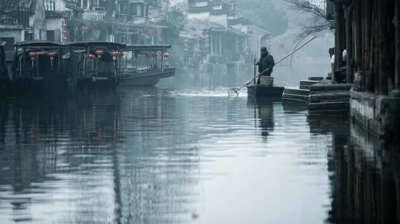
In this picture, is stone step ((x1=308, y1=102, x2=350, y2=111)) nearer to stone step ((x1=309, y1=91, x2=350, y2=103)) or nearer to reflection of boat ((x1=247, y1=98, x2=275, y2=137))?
stone step ((x1=309, y1=91, x2=350, y2=103))

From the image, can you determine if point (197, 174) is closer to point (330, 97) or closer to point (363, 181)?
point (363, 181)

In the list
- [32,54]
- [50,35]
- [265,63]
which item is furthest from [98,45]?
[265,63]

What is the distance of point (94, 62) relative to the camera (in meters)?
59.0

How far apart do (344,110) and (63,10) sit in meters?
54.0

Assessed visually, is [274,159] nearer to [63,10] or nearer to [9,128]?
[9,128]

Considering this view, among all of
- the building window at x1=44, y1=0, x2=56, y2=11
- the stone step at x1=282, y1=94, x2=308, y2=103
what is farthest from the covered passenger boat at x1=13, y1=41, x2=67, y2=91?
the stone step at x1=282, y1=94, x2=308, y2=103

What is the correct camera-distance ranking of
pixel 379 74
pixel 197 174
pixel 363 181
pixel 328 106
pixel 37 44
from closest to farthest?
1. pixel 363 181
2. pixel 197 174
3. pixel 379 74
4. pixel 328 106
5. pixel 37 44

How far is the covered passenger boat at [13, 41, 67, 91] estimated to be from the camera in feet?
175

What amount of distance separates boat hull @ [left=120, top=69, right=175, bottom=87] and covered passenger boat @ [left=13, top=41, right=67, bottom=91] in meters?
6.23

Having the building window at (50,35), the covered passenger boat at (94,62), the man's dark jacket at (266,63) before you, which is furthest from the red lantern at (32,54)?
the man's dark jacket at (266,63)

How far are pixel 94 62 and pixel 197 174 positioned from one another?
A: 1866 inches

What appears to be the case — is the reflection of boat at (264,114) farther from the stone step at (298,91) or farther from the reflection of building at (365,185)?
the reflection of building at (365,185)

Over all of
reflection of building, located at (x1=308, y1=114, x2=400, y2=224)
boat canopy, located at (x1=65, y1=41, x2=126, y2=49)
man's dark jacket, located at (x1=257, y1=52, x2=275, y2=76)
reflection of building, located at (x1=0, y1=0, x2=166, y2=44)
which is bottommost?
reflection of building, located at (x1=308, y1=114, x2=400, y2=224)

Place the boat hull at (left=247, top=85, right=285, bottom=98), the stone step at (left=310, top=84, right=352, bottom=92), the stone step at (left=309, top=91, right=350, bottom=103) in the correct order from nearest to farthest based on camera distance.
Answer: the stone step at (left=310, top=84, right=352, bottom=92), the stone step at (left=309, top=91, right=350, bottom=103), the boat hull at (left=247, top=85, right=285, bottom=98)
